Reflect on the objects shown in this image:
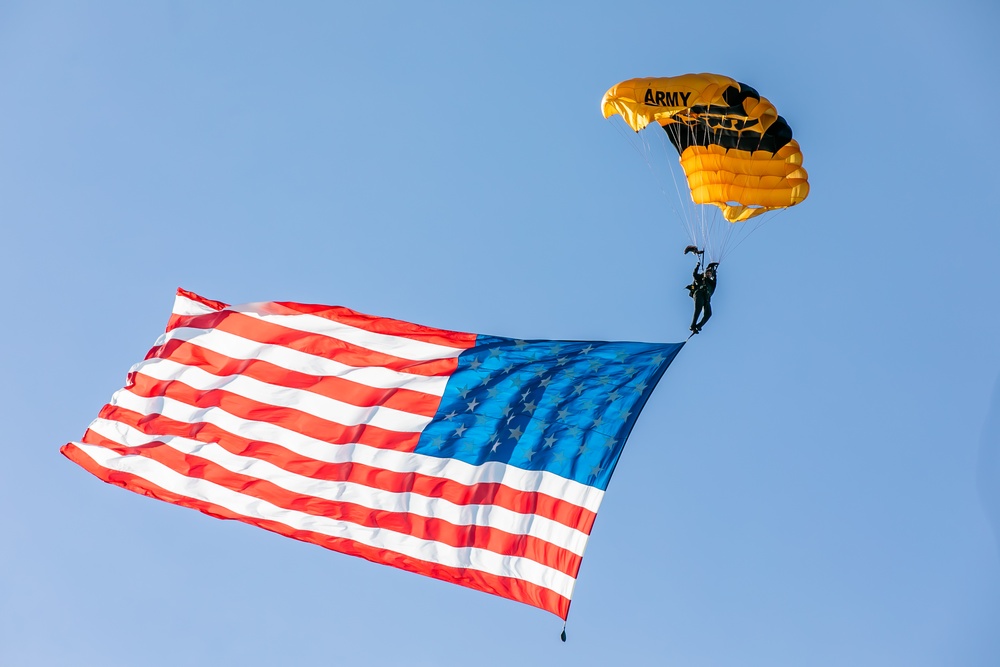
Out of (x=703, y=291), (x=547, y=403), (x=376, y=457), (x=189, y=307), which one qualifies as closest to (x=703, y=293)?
(x=703, y=291)

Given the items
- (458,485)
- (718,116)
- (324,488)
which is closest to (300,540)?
(324,488)

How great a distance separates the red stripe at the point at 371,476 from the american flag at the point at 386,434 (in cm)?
2

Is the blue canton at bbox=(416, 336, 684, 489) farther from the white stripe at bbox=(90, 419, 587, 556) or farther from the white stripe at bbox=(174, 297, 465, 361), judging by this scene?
the white stripe at bbox=(174, 297, 465, 361)

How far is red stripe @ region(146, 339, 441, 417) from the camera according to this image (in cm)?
1341

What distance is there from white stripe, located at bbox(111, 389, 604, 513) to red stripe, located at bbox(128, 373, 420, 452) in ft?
0.19

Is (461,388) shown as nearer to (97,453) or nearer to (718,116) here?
(97,453)

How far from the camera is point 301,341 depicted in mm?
13789

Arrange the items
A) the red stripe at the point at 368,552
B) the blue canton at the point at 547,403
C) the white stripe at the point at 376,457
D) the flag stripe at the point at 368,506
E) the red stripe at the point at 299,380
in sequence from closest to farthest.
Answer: the red stripe at the point at 368,552, the flag stripe at the point at 368,506, the white stripe at the point at 376,457, the blue canton at the point at 547,403, the red stripe at the point at 299,380

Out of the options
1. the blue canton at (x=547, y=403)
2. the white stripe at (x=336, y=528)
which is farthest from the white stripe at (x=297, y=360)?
the white stripe at (x=336, y=528)

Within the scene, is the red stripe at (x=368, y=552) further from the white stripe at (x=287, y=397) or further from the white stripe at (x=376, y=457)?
the white stripe at (x=287, y=397)

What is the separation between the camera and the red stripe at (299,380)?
44.0 feet

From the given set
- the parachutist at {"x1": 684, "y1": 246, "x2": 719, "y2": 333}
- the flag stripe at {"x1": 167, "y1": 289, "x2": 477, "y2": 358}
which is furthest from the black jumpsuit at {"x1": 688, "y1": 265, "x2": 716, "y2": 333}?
the flag stripe at {"x1": 167, "y1": 289, "x2": 477, "y2": 358}

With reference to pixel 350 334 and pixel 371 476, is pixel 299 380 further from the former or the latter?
pixel 371 476

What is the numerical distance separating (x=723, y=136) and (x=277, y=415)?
7.35 metres
